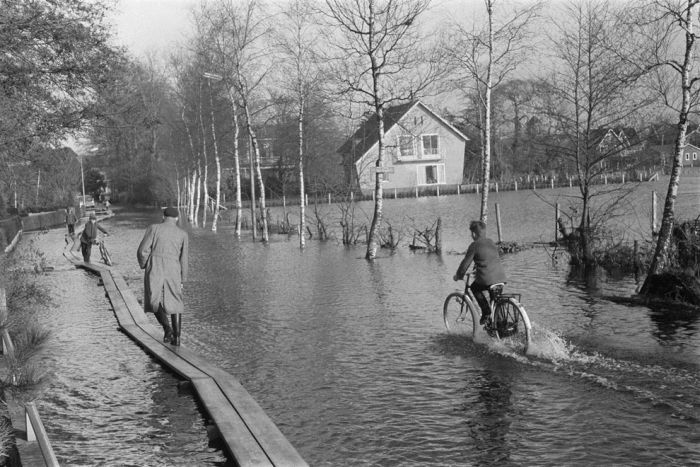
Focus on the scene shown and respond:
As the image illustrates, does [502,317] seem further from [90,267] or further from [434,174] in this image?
[434,174]

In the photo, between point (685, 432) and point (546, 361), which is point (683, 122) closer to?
point (546, 361)

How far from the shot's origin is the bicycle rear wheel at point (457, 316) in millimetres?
11297

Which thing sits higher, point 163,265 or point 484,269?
point 163,265

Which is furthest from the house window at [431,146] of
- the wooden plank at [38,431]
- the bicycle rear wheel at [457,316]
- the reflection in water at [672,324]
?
the wooden plank at [38,431]

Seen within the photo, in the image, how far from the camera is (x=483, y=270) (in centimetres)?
1067

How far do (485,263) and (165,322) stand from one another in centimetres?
465

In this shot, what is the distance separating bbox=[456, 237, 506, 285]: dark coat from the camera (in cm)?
1062

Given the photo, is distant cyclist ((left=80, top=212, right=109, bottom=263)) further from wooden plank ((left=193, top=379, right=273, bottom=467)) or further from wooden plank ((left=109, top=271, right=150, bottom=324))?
wooden plank ((left=193, top=379, right=273, bottom=467))

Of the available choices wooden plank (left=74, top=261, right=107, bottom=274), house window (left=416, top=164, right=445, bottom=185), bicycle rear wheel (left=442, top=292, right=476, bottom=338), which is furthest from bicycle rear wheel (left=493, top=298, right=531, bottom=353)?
house window (left=416, top=164, right=445, bottom=185)

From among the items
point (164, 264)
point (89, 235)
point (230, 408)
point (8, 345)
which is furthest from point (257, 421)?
point (89, 235)

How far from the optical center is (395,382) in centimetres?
905

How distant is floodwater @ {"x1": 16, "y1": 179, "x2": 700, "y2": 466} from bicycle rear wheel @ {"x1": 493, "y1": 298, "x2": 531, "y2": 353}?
188 millimetres

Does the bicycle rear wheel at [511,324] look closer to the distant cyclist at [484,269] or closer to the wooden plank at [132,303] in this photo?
the distant cyclist at [484,269]

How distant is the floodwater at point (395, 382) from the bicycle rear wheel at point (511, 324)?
188 mm
